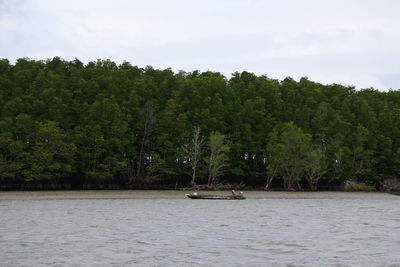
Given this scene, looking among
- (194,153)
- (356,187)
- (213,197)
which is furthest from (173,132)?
(356,187)

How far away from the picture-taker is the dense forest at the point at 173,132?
3671 inches

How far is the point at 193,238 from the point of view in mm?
33000

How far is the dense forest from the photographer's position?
306ft

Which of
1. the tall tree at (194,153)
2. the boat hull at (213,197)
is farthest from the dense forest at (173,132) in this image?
the boat hull at (213,197)

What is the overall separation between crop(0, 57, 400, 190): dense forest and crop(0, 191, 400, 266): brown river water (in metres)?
42.1

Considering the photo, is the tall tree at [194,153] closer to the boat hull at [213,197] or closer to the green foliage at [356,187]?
the boat hull at [213,197]

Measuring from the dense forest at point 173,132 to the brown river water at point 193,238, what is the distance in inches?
1658

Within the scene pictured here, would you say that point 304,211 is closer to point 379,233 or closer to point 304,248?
point 379,233

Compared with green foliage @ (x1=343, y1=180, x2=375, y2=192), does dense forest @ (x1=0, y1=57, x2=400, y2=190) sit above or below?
above

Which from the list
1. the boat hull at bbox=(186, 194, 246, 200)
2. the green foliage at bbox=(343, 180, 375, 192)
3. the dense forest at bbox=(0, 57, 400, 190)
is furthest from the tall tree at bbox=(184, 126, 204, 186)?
the green foliage at bbox=(343, 180, 375, 192)

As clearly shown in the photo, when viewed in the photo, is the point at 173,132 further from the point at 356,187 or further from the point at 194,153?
the point at 356,187

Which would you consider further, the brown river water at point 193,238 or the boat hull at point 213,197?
the boat hull at point 213,197

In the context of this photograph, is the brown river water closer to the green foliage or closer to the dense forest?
the dense forest

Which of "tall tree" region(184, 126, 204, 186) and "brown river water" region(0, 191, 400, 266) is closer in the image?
"brown river water" region(0, 191, 400, 266)
